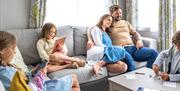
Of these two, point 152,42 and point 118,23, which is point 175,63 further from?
point 118,23

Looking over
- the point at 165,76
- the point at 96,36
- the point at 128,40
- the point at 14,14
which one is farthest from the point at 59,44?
the point at 165,76

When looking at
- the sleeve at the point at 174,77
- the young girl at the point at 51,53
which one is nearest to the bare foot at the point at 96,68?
the young girl at the point at 51,53

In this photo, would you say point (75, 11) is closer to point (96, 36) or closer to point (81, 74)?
point (96, 36)

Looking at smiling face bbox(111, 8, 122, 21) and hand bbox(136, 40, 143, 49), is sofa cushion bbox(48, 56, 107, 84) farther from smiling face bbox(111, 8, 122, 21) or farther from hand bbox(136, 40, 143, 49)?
smiling face bbox(111, 8, 122, 21)

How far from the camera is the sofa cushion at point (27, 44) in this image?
126 inches

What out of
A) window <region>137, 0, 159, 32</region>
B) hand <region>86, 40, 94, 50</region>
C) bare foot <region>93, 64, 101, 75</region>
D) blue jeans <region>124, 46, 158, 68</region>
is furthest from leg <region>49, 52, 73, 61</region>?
window <region>137, 0, 159, 32</region>

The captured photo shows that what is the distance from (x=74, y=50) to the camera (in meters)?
3.59

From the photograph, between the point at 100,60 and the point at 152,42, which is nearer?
the point at 100,60

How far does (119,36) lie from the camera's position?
3.70 meters

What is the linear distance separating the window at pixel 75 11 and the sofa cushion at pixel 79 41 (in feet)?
1.16

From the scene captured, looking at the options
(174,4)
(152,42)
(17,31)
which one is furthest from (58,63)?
(174,4)

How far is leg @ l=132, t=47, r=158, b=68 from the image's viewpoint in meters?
3.45

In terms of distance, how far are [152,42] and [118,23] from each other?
1.87ft

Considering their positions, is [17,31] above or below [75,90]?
above
